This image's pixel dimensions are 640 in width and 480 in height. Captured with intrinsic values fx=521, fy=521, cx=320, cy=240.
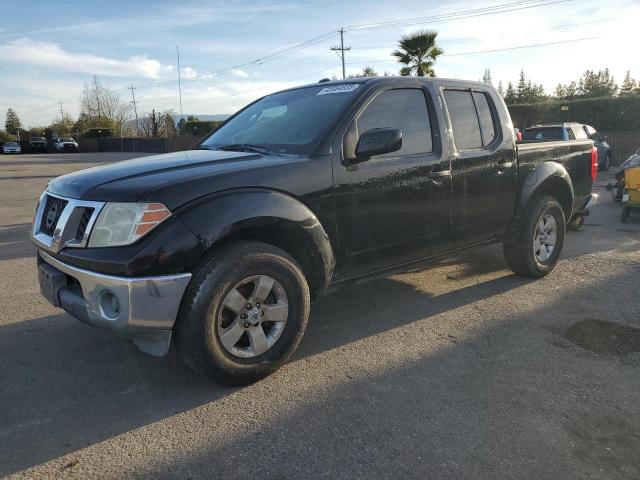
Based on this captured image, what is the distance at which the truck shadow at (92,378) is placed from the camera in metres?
2.83

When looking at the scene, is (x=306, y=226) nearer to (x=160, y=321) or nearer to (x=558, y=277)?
(x=160, y=321)

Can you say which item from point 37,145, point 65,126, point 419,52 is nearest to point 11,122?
point 65,126

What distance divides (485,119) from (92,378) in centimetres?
398

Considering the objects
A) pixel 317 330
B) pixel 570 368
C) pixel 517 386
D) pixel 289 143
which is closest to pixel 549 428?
pixel 517 386

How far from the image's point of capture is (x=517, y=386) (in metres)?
3.29

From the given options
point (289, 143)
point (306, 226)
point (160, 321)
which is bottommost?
point (160, 321)

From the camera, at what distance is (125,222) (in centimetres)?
293

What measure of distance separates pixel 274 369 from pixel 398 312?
1.59 m

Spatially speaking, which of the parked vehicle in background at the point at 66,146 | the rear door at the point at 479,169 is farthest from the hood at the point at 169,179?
the parked vehicle in background at the point at 66,146

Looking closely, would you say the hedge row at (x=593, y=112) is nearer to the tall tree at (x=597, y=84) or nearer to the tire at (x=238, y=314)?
the tall tree at (x=597, y=84)

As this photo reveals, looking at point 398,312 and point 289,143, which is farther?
point 398,312

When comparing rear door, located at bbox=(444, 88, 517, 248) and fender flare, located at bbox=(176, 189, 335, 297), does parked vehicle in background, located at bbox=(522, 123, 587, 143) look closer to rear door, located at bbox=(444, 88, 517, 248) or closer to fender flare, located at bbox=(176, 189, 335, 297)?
rear door, located at bbox=(444, 88, 517, 248)

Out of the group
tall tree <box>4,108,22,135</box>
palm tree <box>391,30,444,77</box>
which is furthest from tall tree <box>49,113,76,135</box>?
palm tree <box>391,30,444,77</box>

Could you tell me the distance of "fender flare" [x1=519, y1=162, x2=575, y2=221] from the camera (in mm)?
5188
